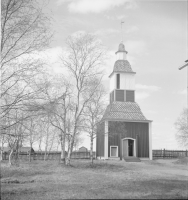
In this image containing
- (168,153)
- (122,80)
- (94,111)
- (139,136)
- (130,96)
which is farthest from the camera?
(168,153)

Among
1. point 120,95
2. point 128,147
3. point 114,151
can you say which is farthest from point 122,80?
point 114,151

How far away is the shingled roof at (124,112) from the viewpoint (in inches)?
1094

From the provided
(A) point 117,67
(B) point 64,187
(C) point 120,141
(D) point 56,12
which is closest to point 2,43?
(D) point 56,12

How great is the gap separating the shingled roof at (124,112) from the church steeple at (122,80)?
1.04 m

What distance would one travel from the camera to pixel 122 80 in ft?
103

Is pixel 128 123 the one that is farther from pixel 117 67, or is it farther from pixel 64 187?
pixel 64 187

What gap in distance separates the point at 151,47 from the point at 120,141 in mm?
17566

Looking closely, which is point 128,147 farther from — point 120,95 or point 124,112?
point 120,95

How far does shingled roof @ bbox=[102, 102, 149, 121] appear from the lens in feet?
91.2

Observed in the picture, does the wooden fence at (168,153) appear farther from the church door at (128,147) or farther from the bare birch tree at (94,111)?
the bare birch tree at (94,111)

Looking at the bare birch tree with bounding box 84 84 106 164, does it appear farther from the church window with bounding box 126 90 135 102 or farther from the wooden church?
the church window with bounding box 126 90 135 102

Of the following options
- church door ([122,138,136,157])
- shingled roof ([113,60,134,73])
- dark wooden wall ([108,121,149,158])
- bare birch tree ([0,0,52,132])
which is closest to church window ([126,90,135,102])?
shingled roof ([113,60,134,73])

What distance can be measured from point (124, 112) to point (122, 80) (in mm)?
4491

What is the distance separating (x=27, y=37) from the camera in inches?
302
